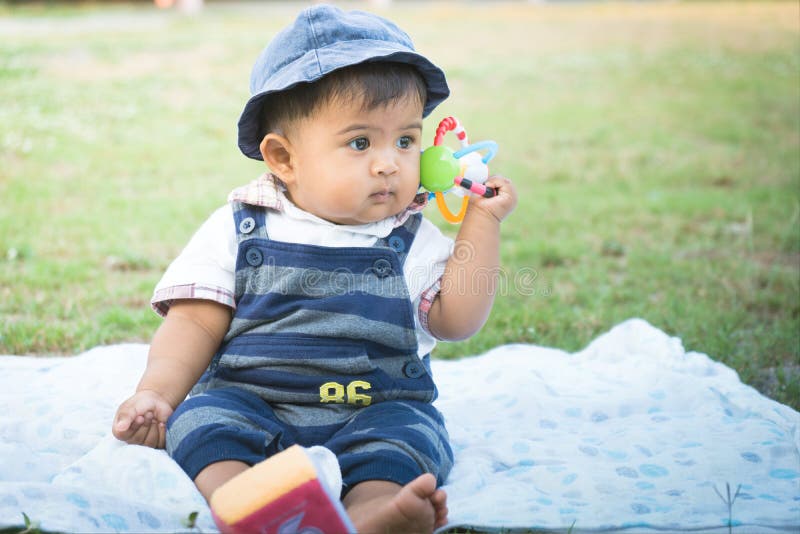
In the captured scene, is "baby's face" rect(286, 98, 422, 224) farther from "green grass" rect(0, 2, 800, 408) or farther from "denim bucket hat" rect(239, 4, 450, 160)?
"green grass" rect(0, 2, 800, 408)

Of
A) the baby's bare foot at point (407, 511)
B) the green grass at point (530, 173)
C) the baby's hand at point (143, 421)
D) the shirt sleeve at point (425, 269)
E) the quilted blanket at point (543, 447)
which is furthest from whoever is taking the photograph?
the green grass at point (530, 173)

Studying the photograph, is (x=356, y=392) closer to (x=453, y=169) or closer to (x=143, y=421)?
(x=143, y=421)

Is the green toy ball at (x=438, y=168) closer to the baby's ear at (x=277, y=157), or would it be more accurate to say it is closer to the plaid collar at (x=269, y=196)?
the plaid collar at (x=269, y=196)

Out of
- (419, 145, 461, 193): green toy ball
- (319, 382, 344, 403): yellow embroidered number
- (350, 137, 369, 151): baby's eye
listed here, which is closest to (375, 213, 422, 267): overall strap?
(419, 145, 461, 193): green toy ball

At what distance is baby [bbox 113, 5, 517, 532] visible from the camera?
221 cm

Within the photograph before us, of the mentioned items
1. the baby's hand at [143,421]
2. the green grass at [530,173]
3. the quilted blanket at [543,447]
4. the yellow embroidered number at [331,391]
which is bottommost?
the green grass at [530,173]

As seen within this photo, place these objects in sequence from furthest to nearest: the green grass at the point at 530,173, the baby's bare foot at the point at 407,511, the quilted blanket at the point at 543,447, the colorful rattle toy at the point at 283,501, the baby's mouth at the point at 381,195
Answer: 1. the green grass at the point at 530,173
2. the baby's mouth at the point at 381,195
3. the quilted blanket at the point at 543,447
4. the baby's bare foot at the point at 407,511
5. the colorful rattle toy at the point at 283,501

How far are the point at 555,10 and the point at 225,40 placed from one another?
26.5 ft

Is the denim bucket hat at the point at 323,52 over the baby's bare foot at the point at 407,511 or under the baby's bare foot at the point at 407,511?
over

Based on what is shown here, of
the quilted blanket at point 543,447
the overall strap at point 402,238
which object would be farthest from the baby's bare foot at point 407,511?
the overall strap at point 402,238

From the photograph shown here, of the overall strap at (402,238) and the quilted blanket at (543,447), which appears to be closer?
the quilted blanket at (543,447)

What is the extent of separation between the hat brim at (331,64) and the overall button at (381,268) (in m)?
0.48

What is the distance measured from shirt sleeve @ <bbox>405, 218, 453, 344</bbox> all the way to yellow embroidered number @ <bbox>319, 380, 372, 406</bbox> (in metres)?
0.28

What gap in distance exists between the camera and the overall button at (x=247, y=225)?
2.34 metres
